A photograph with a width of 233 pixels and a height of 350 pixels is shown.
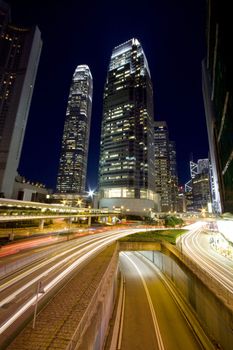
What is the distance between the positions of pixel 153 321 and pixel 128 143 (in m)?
126

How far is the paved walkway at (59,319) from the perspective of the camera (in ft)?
25.8

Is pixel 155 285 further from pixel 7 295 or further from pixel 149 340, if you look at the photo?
pixel 7 295

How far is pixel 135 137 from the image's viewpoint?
140 metres

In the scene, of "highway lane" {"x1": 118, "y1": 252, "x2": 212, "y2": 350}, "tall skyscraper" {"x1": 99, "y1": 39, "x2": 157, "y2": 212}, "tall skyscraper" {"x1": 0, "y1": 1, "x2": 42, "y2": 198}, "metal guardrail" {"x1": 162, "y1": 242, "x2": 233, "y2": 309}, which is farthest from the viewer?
"tall skyscraper" {"x1": 99, "y1": 39, "x2": 157, "y2": 212}

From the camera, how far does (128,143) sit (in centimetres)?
13788

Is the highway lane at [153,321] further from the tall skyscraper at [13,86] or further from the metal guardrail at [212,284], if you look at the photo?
the tall skyscraper at [13,86]

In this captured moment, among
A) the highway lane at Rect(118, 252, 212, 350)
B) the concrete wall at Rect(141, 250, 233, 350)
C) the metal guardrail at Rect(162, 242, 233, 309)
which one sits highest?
the metal guardrail at Rect(162, 242, 233, 309)

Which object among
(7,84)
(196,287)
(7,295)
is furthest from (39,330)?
(7,84)

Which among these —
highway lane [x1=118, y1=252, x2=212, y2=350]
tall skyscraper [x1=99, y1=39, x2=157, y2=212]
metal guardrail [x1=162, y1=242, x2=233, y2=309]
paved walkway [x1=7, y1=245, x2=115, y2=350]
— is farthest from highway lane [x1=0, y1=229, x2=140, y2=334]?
tall skyscraper [x1=99, y1=39, x2=157, y2=212]

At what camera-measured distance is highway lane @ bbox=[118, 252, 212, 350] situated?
15.2 meters

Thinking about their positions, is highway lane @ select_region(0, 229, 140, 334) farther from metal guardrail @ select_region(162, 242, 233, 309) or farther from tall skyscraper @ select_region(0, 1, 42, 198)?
tall skyscraper @ select_region(0, 1, 42, 198)

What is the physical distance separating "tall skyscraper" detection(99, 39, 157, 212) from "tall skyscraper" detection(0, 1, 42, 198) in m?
61.6

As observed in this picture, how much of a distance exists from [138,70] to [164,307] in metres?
184

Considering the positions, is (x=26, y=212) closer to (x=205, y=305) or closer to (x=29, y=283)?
(x=29, y=283)
